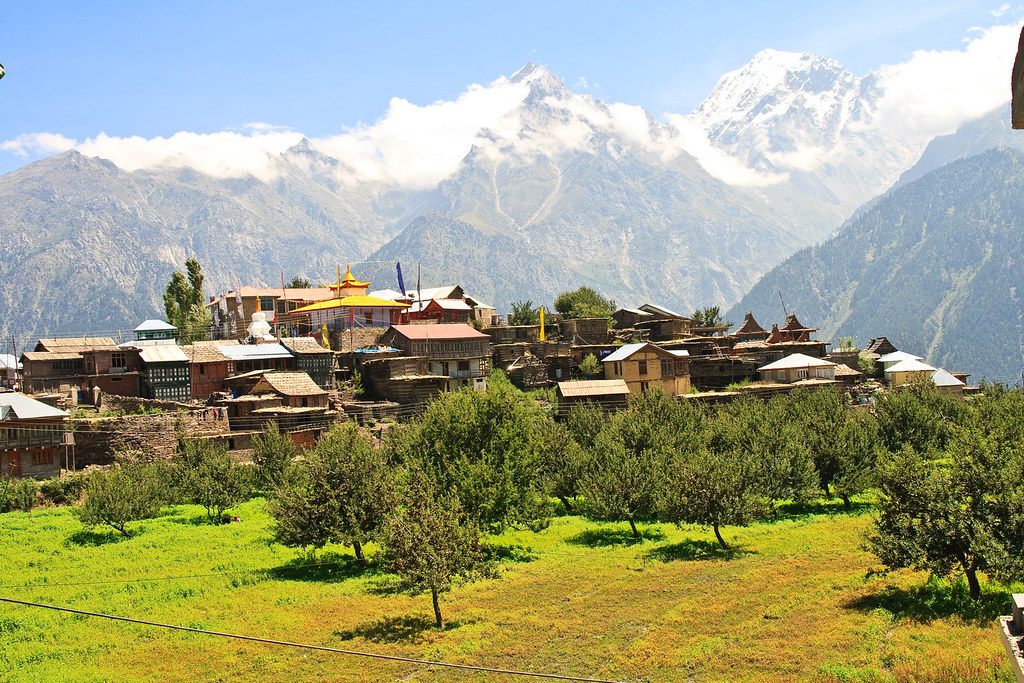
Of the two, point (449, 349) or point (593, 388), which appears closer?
point (593, 388)

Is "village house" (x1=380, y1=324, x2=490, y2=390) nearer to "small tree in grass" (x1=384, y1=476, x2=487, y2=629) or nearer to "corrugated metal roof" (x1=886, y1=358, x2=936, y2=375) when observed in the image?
"small tree in grass" (x1=384, y1=476, x2=487, y2=629)

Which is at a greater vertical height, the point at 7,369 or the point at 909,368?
the point at 7,369

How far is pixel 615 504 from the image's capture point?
46281 mm

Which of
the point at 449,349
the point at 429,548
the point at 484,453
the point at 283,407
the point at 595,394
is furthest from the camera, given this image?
the point at 449,349

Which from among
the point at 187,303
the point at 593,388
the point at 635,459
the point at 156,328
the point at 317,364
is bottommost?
the point at 635,459

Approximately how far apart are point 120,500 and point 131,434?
519 inches

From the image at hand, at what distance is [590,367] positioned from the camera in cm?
7906

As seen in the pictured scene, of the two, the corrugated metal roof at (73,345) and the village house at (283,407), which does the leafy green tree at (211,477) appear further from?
the corrugated metal roof at (73,345)

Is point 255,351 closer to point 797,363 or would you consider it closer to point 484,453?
point 484,453

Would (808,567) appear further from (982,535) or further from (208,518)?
(208,518)

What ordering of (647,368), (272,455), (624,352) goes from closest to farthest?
(272,455) → (647,368) → (624,352)

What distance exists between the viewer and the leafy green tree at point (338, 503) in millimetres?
37938

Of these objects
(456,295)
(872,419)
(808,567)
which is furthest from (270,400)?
(456,295)

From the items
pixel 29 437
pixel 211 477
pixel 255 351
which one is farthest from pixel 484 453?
pixel 255 351
